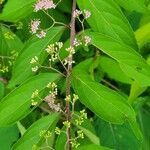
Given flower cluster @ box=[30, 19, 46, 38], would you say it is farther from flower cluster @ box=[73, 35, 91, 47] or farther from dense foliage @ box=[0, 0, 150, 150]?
flower cluster @ box=[73, 35, 91, 47]

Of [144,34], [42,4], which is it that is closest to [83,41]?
[42,4]

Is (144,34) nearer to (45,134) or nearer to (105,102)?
(105,102)

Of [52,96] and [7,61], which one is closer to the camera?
A: [52,96]

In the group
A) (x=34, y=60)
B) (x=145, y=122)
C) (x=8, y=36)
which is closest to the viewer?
(x=34, y=60)

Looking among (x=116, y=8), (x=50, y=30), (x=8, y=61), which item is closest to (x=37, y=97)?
(x=50, y=30)

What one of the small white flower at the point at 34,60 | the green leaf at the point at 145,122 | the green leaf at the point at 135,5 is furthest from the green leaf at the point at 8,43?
the green leaf at the point at 145,122

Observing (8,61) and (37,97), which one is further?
(8,61)

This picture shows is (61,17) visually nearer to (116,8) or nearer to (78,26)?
(78,26)
